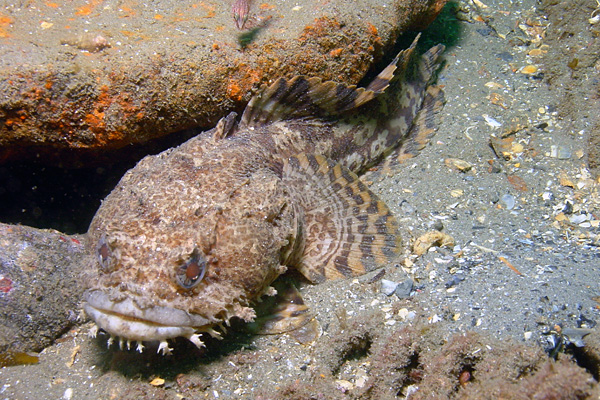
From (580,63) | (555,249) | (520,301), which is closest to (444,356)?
(520,301)

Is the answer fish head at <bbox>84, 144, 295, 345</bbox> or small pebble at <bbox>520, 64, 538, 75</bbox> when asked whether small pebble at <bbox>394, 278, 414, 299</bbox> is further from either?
small pebble at <bbox>520, 64, 538, 75</bbox>

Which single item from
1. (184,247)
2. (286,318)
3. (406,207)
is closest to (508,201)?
(406,207)

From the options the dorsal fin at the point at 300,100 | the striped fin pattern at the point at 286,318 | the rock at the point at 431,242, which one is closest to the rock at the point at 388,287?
Answer: the rock at the point at 431,242

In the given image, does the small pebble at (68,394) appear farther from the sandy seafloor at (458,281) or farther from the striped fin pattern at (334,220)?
the striped fin pattern at (334,220)

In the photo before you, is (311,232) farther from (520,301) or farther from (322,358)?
(520,301)

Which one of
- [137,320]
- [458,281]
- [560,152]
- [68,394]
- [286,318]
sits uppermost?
[137,320]

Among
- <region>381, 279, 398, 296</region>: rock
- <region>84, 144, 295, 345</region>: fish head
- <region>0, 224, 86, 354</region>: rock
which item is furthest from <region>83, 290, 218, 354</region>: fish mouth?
<region>381, 279, 398, 296</region>: rock

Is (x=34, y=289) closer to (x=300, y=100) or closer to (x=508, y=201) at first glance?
(x=300, y=100)
